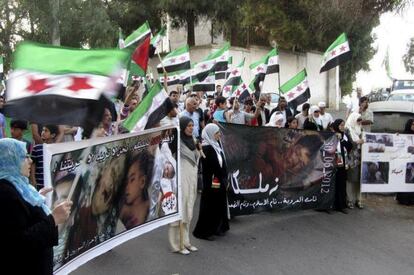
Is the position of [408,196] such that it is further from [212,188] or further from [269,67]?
[269,67]

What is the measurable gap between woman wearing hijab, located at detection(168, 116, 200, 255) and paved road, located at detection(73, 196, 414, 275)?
182mm

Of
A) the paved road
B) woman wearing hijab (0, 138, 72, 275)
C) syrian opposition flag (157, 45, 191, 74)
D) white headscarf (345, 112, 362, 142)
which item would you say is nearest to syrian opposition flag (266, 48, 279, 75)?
syrian opposition flag (157, 45, 191, 74)

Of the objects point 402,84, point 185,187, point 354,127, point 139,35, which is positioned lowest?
point 185,187

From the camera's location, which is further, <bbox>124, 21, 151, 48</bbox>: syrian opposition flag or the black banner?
<bbox>124, 21, 151, 48</bbox>: syrian opposition flag

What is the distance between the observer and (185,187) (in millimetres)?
6105

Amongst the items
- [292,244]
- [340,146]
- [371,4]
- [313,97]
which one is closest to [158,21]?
[313,97]

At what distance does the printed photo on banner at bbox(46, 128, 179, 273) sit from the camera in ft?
13.8

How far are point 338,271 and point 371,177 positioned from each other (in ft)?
11.5

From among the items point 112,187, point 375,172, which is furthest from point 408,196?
point 112,187

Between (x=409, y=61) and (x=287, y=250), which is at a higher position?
(x=409, y=61)

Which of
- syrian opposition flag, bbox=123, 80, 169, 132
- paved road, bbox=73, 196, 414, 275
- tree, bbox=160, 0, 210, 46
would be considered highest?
tree, bbox=160, 0, 210, 46

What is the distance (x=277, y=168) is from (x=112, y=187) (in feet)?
12.0

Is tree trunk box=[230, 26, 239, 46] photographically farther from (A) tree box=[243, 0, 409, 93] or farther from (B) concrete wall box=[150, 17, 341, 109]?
(A) tree box=[243, 0, 409, 93]

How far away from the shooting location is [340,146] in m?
8.63
